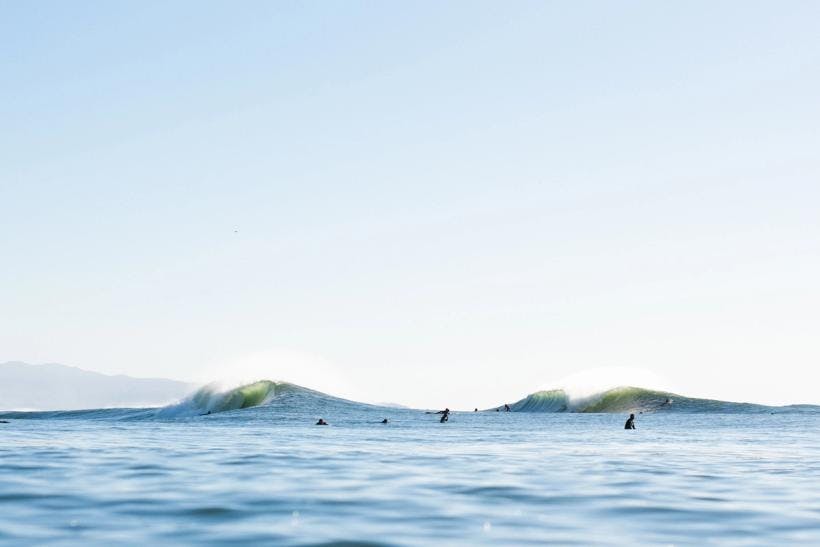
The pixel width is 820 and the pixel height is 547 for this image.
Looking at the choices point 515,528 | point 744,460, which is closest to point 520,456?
point 744,460

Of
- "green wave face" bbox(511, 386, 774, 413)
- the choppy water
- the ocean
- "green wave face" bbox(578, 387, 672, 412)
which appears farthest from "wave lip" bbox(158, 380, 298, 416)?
the choppy water

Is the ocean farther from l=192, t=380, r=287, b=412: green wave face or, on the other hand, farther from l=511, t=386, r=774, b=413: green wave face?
l=511, t=386, r=774, b=413: green wave face

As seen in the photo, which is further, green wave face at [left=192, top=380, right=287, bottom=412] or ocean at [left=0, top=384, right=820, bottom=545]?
green wave face at [left=192, top=380, right=287, bottom=412]

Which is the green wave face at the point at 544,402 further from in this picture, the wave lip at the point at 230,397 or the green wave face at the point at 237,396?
the green wave face at the point at 237,396

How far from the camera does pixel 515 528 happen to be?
9.01 metres

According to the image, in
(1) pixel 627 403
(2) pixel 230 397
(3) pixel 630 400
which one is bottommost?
(2) pixel 230 397

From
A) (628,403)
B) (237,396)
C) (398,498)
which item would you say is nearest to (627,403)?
(628,403)

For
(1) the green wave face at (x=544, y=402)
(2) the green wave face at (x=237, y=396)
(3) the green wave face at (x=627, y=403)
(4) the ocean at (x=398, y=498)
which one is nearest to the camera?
(4) the ocean at (x=398, y=498)

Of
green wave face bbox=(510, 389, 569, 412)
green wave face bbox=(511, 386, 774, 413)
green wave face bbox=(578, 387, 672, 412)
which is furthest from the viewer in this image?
green wave face bbox=(510, 389, 569, 412)

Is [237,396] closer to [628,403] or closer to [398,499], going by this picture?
[628,403]

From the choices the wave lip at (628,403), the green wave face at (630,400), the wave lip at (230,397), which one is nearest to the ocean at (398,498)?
the wave lip at (230,397)

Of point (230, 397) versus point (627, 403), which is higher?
point (627, 403)

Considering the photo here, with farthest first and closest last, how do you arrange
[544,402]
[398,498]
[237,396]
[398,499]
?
1. [544,402]
2. [237,396]
3. [398,498]
4. [398,499]

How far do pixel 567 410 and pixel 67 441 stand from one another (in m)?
99.8
